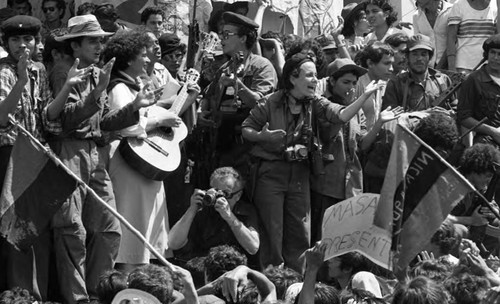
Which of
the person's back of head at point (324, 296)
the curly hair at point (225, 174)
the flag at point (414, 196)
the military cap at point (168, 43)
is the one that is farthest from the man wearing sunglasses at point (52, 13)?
the person's back of head at point (324, 296)

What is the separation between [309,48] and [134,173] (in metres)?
2.59

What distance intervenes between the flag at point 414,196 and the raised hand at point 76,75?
2513 millimetres

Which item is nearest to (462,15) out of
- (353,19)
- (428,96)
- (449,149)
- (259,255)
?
(353,19)

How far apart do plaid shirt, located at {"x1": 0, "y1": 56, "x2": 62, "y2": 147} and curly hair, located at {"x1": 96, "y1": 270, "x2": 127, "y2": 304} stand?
5.21ft

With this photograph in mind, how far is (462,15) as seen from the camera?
17938 mm

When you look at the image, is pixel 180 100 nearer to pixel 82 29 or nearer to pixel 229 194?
pixel 229 194

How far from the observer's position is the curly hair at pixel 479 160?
46.5ft

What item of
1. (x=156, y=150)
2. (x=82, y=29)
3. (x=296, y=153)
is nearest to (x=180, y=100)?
(x=156, y=150)

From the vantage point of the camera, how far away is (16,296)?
12.4m

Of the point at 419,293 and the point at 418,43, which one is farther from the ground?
the point at 419,293

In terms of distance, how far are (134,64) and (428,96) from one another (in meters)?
3.13

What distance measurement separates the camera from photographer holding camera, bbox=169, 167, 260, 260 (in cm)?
1384

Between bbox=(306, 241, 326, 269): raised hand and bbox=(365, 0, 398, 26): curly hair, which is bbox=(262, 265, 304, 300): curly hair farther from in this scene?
bbox=(365, 0, 398, 26): curly hair

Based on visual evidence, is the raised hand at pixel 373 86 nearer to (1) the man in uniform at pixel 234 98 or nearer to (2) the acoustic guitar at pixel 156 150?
(1) the man in uniform at pixel 234 98
